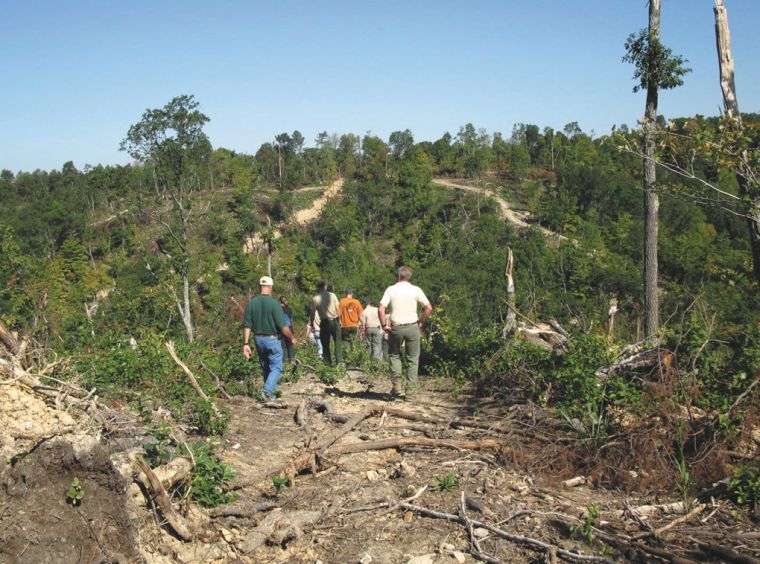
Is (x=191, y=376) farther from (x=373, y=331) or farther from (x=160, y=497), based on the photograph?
(x=373, y=331)

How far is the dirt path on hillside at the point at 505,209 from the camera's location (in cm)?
7794

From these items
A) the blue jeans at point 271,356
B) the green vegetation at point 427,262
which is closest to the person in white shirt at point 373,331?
the green vegetation at point 427,262

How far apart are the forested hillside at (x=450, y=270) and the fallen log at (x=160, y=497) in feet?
2.38

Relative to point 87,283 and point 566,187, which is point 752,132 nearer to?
point 87,283

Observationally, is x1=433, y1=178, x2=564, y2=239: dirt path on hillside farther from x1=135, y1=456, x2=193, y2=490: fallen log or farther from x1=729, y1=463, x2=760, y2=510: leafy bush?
x1=135, y1=456, x2=193, y2=490: fallen log

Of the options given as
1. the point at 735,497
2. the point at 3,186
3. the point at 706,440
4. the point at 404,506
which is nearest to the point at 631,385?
the point at 706,440

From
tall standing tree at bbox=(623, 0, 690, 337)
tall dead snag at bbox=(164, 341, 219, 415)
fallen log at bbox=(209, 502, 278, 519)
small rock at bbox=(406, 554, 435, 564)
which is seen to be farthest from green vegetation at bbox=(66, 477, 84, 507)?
tall standing tree at bbox=(623, 0, 690, 337)

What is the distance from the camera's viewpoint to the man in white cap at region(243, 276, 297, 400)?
25.8 ft

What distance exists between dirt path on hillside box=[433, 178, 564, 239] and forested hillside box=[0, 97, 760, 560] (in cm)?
65

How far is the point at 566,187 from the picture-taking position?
261 ft

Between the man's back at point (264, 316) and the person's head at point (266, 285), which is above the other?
the person's head at point (266, 285)

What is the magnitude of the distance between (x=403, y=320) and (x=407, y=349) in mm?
→ 497

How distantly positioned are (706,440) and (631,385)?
84 centimetres

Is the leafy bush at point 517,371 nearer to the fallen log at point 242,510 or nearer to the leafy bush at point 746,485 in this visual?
the leafy bush at point 746,485
